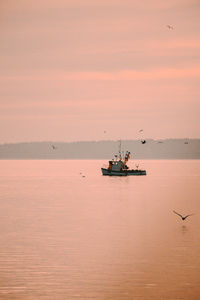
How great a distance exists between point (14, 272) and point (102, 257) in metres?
7.78

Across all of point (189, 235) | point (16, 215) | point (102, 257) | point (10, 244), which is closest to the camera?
point (102, 257)

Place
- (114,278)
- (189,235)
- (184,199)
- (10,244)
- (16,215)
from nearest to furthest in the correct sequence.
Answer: (114,278), (10,244), (189,235), (16,215), (184,199)

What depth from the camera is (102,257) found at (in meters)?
42.8

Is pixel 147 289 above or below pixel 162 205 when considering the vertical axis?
below

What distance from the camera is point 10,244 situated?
48531mm

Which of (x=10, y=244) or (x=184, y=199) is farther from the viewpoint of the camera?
(x=184, y=199)

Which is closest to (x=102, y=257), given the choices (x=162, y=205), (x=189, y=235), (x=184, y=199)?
(x=189, y=235)

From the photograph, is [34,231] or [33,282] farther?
[34,231]

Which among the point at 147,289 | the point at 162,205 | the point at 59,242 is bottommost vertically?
the point at 147,289

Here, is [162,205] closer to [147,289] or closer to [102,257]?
[102,257]

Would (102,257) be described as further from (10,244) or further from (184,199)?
(184,199)

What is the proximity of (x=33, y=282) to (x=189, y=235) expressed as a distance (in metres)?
23.5

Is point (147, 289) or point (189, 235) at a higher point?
point (189, 235)

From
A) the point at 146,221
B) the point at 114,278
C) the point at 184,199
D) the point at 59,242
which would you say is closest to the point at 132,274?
the point at 114,278
